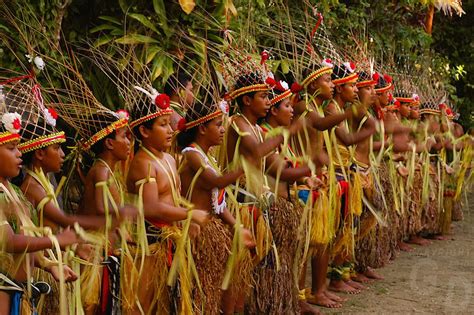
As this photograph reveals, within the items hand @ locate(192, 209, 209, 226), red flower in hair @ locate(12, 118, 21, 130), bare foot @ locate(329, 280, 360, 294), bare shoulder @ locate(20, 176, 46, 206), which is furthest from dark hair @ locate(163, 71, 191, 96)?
bare foot @ locate(329, 280, 360, 294)

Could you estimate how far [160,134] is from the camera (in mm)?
4195

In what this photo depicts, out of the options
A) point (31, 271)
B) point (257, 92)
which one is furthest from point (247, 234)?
point (31, 271)

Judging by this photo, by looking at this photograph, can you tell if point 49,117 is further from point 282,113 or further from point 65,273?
point 282,113

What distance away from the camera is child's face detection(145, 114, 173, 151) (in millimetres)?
4188

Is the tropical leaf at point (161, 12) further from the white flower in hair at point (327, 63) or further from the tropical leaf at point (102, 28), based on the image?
the white flower in hair at point (327, 63)

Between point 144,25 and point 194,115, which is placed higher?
point 144,25

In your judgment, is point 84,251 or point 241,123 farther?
point 241,123

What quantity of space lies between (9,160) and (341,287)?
3480 mm

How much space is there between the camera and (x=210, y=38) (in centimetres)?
529

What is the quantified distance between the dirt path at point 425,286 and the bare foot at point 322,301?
71mm

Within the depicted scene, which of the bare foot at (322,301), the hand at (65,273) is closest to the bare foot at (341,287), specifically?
the bare foot at (322,301)

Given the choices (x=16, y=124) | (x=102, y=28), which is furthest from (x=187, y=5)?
(x=16, y=124)

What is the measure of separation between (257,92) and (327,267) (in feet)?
5.21

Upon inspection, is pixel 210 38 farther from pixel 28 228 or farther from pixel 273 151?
pixel 28 228
